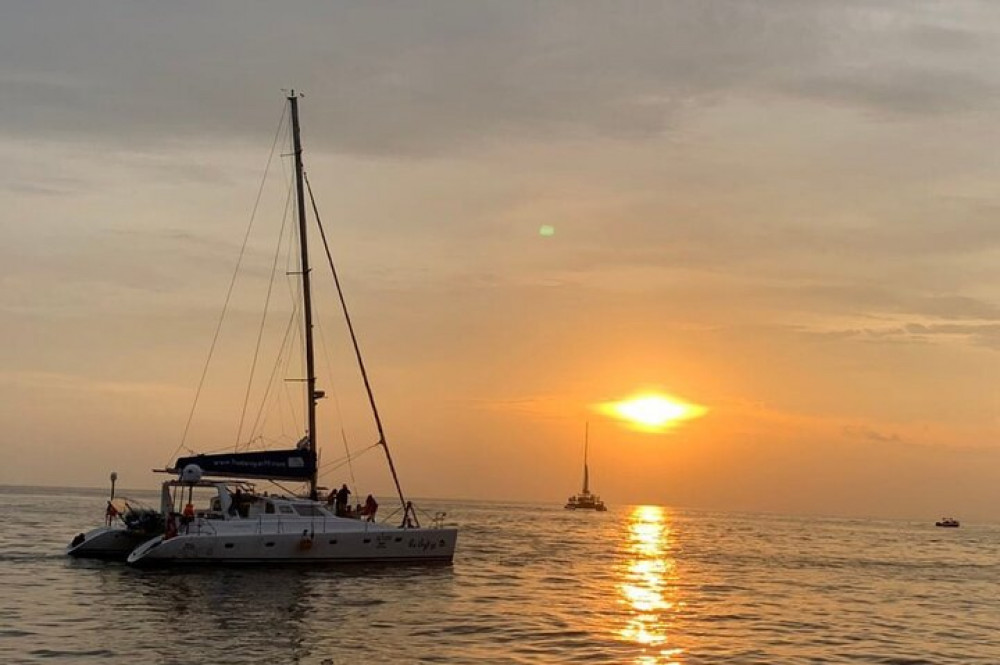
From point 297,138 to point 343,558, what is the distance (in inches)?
736

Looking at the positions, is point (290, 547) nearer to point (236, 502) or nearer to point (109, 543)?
point (236, 502)

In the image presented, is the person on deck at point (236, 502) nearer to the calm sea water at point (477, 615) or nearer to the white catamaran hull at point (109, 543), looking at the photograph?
the calm sea water at point (477, 615)

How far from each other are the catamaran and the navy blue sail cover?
0.04 metres

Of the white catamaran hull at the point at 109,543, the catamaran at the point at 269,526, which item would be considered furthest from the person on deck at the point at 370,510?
the white catamaran hull at the point at 109,543

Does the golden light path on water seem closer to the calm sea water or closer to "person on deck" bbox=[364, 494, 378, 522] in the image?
the calm sea water

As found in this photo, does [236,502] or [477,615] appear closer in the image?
[477,615]

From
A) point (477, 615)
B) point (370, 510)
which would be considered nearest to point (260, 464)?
point (370, 510)

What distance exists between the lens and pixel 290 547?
41.4m

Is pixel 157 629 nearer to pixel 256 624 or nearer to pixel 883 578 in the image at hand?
pixel 256 624

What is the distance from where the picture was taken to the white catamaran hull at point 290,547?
3984cm

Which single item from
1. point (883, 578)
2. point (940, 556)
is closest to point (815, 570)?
point (883, 578)

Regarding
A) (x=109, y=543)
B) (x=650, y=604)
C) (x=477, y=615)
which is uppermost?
(x=109, y=543)

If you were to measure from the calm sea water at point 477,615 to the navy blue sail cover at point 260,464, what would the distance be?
424 centimetres

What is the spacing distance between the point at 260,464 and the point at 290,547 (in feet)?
13.3
